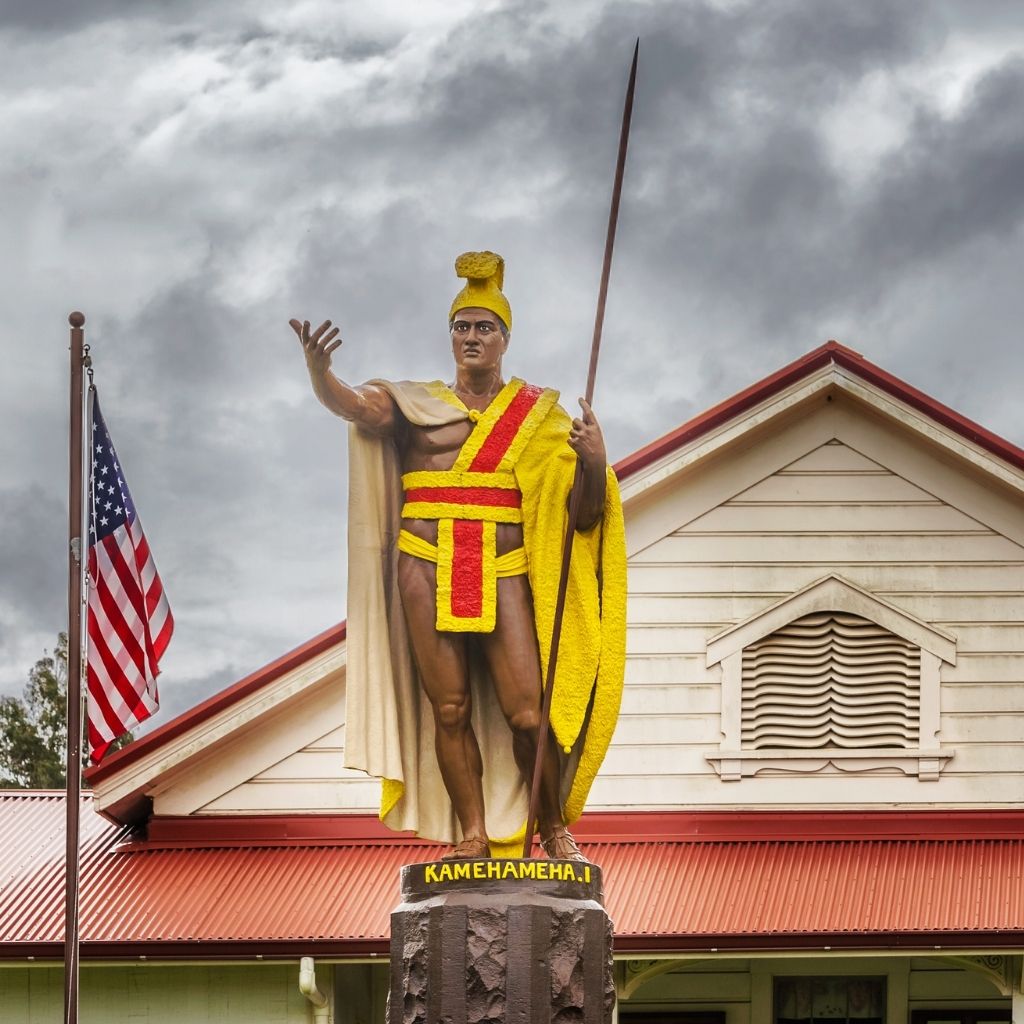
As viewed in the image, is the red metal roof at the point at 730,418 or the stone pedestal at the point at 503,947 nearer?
the stone pedestal at the point at 503,947

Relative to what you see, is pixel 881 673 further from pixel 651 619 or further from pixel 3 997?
pixel 3 997

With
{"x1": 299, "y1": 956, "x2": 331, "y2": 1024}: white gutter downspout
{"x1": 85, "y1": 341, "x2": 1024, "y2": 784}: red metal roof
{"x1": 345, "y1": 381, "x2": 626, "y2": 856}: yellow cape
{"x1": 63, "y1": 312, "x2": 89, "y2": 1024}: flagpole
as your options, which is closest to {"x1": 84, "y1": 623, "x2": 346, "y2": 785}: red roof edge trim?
{"x1": 85, "y1": 341, "x2": 1024, "y2": 784}: red metal roof

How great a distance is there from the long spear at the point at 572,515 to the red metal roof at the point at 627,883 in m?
6.94

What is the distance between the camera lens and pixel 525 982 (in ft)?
32.9

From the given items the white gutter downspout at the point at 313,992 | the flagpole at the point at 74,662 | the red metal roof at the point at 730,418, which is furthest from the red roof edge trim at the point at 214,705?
the flagpole at the point at 74,662

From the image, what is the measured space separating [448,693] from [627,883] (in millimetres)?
7883

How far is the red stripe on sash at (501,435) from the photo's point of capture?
11.0m

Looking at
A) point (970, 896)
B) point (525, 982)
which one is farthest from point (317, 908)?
point (525, 982)

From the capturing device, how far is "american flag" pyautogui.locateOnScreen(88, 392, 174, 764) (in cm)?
1510

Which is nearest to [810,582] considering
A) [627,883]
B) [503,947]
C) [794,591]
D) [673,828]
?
[794,591]

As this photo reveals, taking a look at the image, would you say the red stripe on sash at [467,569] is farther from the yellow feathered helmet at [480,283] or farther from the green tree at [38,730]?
the green tree at [38,730]

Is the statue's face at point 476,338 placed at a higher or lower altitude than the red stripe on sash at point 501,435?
higher

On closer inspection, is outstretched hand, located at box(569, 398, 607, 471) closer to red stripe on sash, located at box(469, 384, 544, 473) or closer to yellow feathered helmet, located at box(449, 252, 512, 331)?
red stripe on sash, located at box(469, 384, 544, 473)

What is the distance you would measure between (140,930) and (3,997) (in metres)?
1.58
